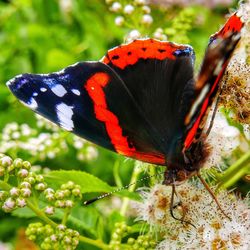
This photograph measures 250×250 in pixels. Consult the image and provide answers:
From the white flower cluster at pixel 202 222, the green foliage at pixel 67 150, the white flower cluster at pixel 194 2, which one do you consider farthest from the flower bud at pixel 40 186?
the white flower cluster at pixel 194 2

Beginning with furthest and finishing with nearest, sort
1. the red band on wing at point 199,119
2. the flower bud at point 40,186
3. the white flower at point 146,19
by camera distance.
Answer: the white flower at point 146,19 < the flower bud at point 40,186 < the red band on wing at point 199,119

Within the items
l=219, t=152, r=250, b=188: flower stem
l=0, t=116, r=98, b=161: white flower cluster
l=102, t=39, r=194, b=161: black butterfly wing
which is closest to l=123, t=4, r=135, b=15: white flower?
l=102, t=39, r=194, b=161: black butterfly wing

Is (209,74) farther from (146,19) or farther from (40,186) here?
(146,19)

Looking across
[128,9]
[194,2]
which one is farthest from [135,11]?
[194,2]

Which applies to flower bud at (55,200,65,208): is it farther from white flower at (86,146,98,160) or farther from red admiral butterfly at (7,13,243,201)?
white flower at (86,146,98,160)

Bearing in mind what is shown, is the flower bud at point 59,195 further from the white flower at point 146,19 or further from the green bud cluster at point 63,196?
the white flower at point 146,19
